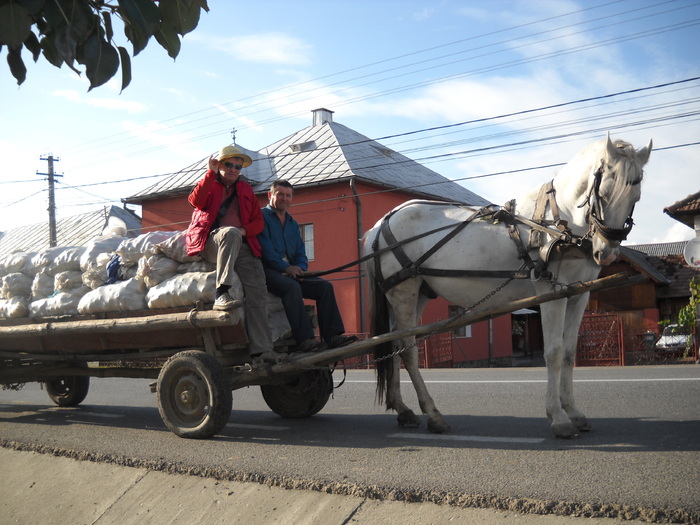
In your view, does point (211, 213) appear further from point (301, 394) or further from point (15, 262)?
point (15, 262)

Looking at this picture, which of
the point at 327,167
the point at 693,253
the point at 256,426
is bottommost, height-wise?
the point at 256,426

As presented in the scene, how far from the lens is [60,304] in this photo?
7.29m

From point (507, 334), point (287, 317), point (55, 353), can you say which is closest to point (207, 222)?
point (287, 317)

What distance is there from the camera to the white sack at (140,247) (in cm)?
679

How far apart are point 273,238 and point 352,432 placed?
2012 millimetres

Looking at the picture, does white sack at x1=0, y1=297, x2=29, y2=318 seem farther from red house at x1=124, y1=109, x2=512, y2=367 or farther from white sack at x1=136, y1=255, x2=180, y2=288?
red house at x1=124, y1=109, x2=512, y2=367

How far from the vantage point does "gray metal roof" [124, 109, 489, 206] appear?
Result: 26.5 meters

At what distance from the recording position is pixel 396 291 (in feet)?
20.8

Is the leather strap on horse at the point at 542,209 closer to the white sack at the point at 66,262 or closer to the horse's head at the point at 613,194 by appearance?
the horse's head at the point at 613,194

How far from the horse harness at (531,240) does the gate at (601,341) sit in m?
12.5

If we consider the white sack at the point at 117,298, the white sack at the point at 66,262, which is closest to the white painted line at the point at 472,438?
the white sack at the point at 117,298

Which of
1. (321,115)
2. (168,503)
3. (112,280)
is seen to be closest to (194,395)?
(168,503)

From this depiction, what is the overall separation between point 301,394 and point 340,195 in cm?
1921

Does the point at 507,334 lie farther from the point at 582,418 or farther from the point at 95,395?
the point at 582,418
